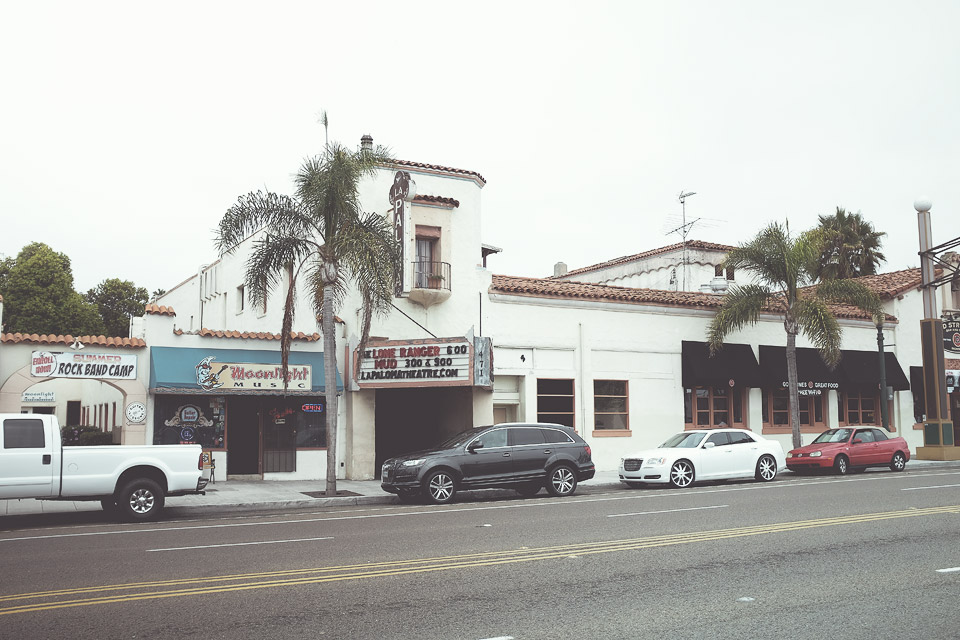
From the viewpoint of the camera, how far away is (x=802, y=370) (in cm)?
2916

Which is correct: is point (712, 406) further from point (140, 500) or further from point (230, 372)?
point (140, 500)

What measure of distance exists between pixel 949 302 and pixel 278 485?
2783 cm

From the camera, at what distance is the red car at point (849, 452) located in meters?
23.4

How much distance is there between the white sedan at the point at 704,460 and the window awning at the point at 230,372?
329 inches

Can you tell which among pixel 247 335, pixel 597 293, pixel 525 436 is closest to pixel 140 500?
pixel 247 335

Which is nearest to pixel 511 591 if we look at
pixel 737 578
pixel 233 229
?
pixel 737 578

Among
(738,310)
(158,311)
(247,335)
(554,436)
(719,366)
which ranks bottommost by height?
(554,436)

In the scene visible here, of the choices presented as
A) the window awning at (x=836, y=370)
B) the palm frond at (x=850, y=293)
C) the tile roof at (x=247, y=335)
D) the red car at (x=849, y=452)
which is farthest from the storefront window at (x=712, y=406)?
the tile roof at (x=247, y=335)

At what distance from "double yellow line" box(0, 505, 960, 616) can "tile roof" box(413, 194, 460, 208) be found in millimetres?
14144

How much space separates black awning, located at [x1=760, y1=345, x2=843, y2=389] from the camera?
28.6 metres

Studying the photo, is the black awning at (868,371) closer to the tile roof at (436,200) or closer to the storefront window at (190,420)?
the tile roof at (436,200)

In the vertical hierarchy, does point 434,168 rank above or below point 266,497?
above

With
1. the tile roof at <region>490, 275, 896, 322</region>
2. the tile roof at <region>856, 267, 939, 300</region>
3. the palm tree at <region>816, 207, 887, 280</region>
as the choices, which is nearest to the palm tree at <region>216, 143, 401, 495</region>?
the tile roof at <region>490, 275, 896, 322</region>

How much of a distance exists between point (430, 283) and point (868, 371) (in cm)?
Result: 1786
